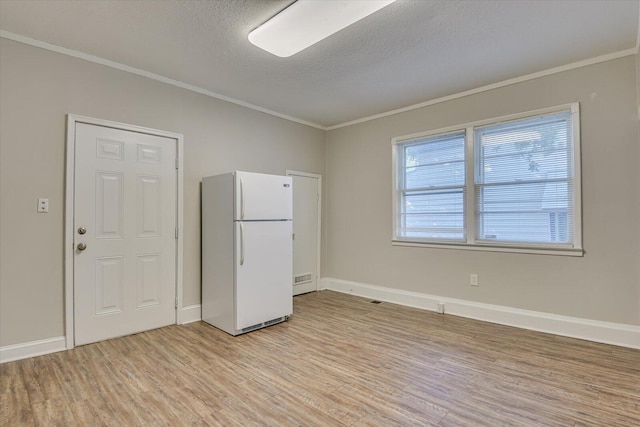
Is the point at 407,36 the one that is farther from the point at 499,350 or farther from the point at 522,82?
the point at 499,350

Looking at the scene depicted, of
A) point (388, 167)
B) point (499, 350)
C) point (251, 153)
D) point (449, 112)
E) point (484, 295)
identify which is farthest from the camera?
point (388, 167)

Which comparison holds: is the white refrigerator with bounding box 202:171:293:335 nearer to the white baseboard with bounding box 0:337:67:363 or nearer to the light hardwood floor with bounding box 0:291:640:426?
the light hardwood floor with bounding box 0:291:640:426

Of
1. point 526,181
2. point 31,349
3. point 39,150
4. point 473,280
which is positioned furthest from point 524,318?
point 39,150

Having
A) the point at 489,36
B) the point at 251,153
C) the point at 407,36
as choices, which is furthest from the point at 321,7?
the point at 251,153

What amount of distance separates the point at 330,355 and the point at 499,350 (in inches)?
57.5

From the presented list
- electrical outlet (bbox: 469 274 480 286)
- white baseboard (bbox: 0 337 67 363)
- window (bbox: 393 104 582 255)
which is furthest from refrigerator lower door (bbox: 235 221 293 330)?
electrical outlet (bbox: 469 274 480 286)

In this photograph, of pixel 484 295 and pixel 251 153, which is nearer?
pixel 484 295

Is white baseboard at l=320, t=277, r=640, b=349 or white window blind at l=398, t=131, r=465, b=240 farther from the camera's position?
white window blind at l=398, t=131, r=465, b=240

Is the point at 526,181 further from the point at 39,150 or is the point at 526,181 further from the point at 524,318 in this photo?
the point at 39,150

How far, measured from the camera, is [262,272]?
3389mm

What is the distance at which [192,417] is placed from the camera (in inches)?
73.9

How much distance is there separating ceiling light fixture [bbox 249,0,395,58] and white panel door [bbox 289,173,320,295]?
242cm

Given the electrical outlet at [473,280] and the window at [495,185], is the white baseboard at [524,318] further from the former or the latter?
the window at [495,185]

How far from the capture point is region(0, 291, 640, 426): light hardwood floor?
189cm
